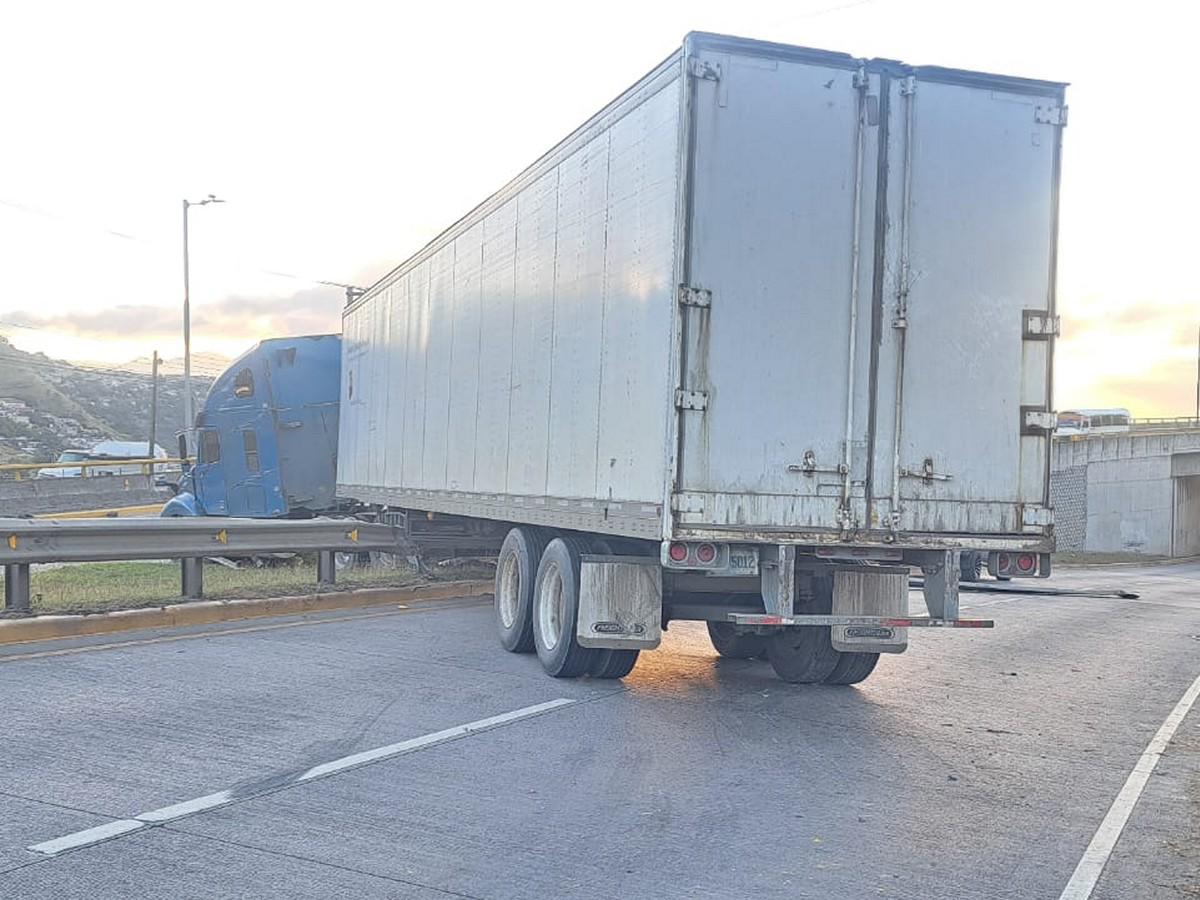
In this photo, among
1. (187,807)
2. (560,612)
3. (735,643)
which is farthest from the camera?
(735,643)

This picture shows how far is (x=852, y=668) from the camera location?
10.5 metres

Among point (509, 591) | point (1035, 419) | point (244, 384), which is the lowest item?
point (509, 591)

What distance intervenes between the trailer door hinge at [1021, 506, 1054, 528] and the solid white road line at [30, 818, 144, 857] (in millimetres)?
6279

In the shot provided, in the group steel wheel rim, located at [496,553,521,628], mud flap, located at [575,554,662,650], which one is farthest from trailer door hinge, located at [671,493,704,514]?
steel wheel rim, located at [496,553,521,628]

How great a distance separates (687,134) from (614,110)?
58.1 inches

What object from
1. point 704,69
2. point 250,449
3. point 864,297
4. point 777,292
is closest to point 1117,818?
point 864,297

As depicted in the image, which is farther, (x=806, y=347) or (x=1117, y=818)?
(x=806, y=347)

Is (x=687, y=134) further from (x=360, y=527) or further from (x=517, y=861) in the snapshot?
(x=360, y=527)

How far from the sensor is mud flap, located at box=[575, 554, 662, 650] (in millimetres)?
→ 9484

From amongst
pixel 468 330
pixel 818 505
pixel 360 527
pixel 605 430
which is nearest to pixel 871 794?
pixel 818 505

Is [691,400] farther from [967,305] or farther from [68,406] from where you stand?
[68,406]

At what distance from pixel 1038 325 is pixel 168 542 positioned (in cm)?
864

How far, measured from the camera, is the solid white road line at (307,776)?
18.1ft

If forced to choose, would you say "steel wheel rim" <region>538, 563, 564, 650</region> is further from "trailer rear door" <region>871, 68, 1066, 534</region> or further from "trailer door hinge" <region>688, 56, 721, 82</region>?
"trailer door hinge" <region>688, 56, 721, 82</region>
